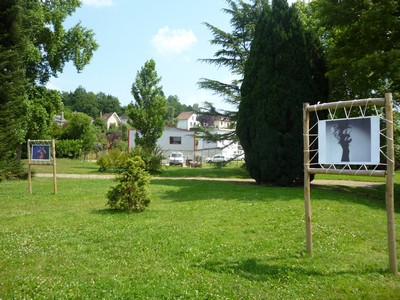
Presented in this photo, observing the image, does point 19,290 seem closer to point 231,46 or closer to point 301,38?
point 301,38

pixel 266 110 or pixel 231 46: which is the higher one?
pixel 231 46

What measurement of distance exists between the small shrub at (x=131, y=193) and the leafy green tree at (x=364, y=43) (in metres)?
8.81

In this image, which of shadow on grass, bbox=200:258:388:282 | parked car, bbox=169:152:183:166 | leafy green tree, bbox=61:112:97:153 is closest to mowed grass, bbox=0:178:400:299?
shadow on grass, bbox=200:258:388:282

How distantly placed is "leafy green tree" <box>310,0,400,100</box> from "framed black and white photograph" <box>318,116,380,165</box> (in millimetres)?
7915

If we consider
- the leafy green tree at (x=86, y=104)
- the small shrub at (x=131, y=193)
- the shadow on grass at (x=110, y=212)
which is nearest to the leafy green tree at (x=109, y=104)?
the leafy green tree at (x=86, y=104)

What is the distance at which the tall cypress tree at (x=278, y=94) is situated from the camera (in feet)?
49.4

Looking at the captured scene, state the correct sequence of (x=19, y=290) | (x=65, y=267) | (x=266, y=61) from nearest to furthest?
1. (x=19, y=290)
2. (x=65, y=267)
3. (x=266, y=61)

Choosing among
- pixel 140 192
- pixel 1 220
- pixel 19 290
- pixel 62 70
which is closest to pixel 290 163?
pixel 140 192

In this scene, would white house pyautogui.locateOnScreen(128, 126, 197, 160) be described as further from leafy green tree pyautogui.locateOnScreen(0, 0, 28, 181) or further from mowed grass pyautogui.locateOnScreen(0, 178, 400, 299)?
mowed grass pyautogui.locateOnScreen(0, 178, 400, 299)

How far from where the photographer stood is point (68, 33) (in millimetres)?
24672

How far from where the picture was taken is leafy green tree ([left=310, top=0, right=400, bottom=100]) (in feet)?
40.7

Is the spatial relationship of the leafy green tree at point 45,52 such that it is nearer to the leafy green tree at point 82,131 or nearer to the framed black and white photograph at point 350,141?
the framed black and white photograph at point 350,141

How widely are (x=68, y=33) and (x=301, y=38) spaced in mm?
16660

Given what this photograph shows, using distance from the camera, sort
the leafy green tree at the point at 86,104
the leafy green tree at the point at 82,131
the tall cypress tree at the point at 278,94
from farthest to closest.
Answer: the leafy green tree at the point at 86,104 < the leafy green tree at the point at 82,131 < the tall cypress tree at the point at 278,94
